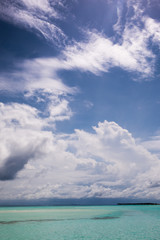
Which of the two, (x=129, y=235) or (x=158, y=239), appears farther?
(x=129, y=235)

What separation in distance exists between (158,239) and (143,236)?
2899 mm

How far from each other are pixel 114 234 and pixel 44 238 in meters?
11.2

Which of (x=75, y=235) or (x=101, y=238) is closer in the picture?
(x=101, y=238)

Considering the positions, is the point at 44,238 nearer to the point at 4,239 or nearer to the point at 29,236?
the point at 29,236

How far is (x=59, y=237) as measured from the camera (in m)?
31.6

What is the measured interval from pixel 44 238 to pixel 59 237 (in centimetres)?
231

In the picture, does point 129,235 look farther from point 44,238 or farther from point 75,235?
point 44,238

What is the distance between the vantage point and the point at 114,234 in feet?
109

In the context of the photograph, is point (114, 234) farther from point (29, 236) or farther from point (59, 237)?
point (29, 236)

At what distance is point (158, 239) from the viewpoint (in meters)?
28.8

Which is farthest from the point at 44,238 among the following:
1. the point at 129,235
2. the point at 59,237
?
the point at 129,235

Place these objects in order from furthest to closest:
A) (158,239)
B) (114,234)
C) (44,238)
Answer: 1. (114,234)
2. (44,238)
3. (158,239)

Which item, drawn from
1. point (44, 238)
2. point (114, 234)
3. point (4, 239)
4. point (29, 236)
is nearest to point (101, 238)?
point (114, 234)

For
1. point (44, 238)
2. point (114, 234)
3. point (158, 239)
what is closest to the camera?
point (158, 239)
